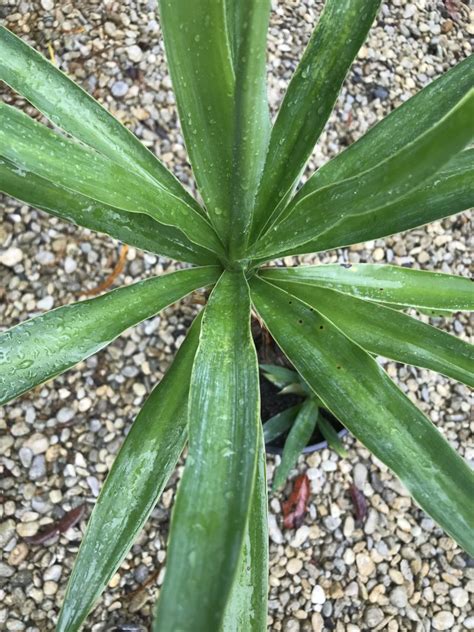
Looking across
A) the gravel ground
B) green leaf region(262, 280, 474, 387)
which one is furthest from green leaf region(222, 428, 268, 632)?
the gravel ground

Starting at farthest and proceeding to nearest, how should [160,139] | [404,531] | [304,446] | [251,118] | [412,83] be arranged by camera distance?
[412,83] < [160,139] < [404,531] < [304,446] < [251,118]

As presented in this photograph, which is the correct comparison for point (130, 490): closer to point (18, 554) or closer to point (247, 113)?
point (247, 113)

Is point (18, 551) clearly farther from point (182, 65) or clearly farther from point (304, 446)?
point (182, 65)

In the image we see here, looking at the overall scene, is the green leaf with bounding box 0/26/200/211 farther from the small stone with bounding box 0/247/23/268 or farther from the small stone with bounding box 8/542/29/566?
the small stone with bounding box 8/542/29/566

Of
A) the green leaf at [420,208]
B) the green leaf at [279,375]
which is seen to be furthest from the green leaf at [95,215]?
the green leaf at [279,375]

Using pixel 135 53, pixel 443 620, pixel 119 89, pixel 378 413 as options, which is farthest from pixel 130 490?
pixel 135 53

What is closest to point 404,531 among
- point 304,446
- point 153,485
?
point 304,446

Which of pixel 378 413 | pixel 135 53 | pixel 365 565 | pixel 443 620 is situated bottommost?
pixel 443 620
